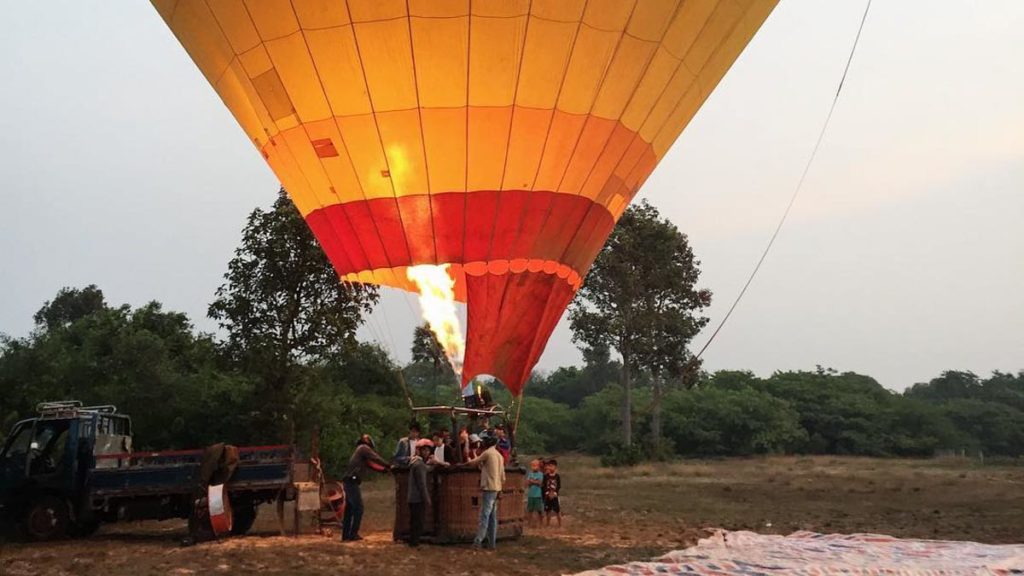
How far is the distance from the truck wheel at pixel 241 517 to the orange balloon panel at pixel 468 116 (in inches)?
131

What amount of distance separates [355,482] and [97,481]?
336cm

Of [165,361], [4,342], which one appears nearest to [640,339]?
[165,361]

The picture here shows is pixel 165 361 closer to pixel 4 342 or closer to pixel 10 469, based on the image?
pixel 4 342

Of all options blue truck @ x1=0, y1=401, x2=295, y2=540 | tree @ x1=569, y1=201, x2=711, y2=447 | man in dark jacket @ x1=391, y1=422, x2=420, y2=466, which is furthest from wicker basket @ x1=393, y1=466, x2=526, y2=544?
tree @ x1=569, y1=201, x2=711, y2=447

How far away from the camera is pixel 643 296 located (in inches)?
1387

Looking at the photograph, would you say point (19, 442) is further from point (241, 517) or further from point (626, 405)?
point (626, 405)

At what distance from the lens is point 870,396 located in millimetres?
58719

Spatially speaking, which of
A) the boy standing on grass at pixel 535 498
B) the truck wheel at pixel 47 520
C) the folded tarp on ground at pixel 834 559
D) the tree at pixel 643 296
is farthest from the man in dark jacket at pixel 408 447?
the tree at pixel 643 296

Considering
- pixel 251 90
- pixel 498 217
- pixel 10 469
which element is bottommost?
pixel 10 469

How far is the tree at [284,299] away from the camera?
18750 millimetres

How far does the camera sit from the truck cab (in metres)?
10.5

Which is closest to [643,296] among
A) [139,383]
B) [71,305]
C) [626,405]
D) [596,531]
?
[626,405]

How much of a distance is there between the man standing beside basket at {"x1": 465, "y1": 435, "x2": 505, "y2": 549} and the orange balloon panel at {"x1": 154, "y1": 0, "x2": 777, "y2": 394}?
985mm

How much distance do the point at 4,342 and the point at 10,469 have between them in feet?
82.1
